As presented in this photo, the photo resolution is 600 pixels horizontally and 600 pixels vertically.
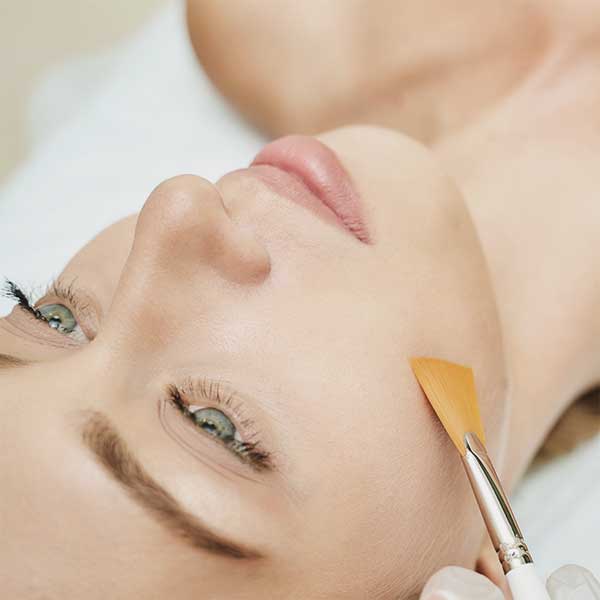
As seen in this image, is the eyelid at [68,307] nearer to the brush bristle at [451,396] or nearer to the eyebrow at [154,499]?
the eyebrow at [154,499]

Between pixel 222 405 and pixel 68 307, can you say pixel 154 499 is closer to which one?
pixel 222 405

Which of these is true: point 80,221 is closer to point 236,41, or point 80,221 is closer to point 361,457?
point 236,41

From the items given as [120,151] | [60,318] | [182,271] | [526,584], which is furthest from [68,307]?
[120,151]

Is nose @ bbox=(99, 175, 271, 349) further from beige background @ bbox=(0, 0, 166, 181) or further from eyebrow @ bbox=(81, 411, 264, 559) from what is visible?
beige background @ bbox=(0, 0, 166, 181)

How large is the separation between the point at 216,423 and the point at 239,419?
22 millimetres

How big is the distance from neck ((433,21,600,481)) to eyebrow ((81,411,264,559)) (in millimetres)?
414

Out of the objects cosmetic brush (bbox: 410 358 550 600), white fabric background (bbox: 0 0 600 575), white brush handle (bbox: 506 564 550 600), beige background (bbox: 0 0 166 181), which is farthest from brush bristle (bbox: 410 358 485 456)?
beige background (bbox: 0 0 166 181)

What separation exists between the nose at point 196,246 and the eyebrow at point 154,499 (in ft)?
0.49

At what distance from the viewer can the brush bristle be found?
654 mm

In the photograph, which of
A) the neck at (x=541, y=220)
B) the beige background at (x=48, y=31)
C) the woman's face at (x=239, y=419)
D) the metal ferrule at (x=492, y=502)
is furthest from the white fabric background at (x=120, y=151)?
the metal ferrule at (x=492, y=502)

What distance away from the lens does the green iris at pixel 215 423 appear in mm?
631

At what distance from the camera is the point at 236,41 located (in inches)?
44.1

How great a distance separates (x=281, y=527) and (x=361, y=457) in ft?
0.26

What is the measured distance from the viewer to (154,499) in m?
0.58
